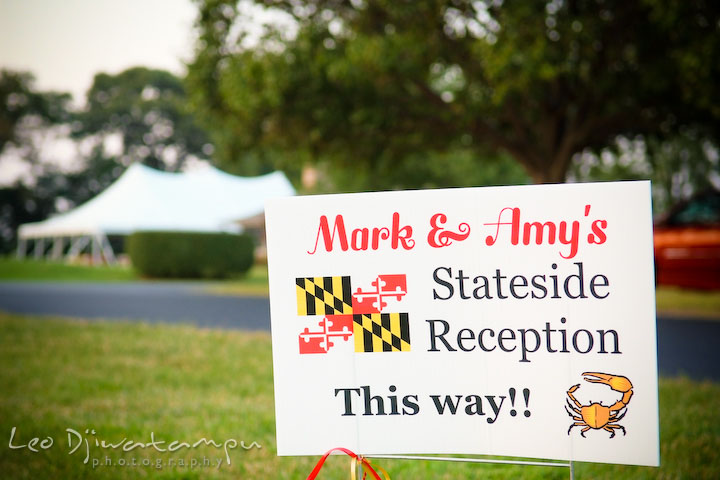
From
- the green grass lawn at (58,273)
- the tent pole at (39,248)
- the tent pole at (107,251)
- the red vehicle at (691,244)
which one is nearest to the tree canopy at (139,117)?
the tent pole at (39,248)

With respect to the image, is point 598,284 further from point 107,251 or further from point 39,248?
point 39,248

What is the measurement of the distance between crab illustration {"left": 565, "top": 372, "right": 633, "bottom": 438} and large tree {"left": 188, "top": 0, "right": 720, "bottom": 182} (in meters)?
6.28

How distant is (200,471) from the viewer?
3.21 metres

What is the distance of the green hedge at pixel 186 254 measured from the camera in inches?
745

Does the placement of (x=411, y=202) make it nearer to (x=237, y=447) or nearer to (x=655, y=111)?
(x=237, y=447)

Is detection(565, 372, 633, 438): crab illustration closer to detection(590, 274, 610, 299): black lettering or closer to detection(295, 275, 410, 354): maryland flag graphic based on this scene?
detection(590, 274, 610, 299): black lettering

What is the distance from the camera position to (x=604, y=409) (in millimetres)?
2156

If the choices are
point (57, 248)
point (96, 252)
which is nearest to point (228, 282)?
point (96, 252)

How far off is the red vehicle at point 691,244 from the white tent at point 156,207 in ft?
49.8

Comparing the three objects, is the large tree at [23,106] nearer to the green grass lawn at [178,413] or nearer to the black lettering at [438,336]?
the green grass lawn at [178,413]

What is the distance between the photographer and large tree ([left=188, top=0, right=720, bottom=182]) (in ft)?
25.8

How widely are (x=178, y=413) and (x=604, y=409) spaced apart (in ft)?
9.52

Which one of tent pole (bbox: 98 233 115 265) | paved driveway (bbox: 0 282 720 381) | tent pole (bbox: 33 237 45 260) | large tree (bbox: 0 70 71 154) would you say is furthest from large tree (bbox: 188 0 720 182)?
large tree (bbox: 0 70 71 154)

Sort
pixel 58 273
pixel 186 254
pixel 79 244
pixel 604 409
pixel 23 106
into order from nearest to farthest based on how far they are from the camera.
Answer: pixel 604 409, pixel 186 254, pixel 58 273, pixel 79 244, pixel 23 106
